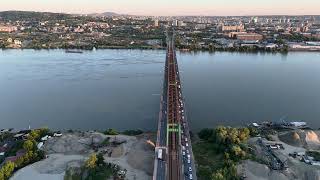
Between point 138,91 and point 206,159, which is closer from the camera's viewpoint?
point 206,159

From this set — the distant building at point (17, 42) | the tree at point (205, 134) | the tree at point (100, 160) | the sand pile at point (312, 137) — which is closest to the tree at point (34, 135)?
the tree at point (100, 160)

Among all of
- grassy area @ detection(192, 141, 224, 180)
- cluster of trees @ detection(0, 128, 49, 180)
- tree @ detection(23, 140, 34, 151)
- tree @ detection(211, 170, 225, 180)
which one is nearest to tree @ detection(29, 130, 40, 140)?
cluster of trees @ detection(0, 128, 49, 180)

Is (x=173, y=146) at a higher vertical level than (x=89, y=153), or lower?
higher

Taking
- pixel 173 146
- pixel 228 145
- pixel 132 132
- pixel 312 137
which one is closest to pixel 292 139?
pixel 312 137

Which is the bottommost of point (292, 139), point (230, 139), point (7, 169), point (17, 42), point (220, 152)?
point (7, 169)

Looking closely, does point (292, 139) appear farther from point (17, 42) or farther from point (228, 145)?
point (17, 42)

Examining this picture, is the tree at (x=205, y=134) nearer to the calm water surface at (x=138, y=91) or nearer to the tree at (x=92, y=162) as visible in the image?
the calm water surface at (x=138, y=91)

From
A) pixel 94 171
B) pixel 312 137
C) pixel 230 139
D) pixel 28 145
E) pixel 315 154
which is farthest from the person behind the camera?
pixel 312 137

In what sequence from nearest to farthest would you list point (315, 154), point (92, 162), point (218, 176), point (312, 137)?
point (218, 176) < point (92, 162) < point (315, 154) < point (312, 137)

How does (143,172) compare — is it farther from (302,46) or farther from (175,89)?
(302,46)
